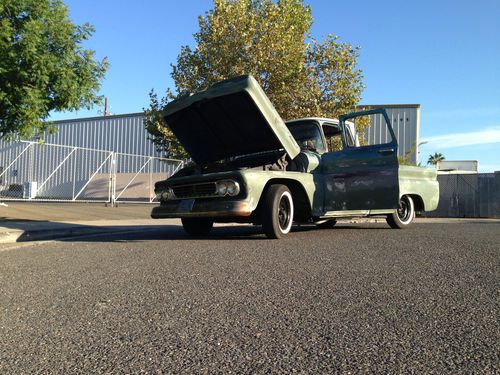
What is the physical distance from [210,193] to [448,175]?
19.9 meters

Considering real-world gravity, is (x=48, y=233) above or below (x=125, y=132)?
below

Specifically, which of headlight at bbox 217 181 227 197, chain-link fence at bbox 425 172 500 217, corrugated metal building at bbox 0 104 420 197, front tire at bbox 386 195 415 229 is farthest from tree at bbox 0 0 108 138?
chain-link fence at bbox 425 172 500 217

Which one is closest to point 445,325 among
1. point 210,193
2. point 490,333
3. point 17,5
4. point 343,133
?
point 490,333

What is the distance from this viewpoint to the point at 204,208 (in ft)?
24.4

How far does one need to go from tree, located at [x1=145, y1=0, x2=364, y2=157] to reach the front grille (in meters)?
9.53

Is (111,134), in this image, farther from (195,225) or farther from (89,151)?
(195,225)

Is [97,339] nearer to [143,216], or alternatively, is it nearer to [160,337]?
[160,337]

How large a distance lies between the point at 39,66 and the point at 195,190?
3.34 m

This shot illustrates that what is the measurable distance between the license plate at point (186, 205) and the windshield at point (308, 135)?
103 inches

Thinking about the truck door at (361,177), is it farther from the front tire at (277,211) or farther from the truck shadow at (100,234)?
the truck shadow at (100,234)

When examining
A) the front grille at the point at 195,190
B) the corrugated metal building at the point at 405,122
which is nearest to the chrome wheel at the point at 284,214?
the front grille at the point at 195,190

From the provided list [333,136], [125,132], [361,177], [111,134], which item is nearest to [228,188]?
[361,177]

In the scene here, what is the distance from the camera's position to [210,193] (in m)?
7.46

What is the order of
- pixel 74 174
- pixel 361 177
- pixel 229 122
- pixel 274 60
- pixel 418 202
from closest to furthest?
pixel 229 122
pixel 361 177
pixel 418 202
pixel 274 60
pixel 74 174
